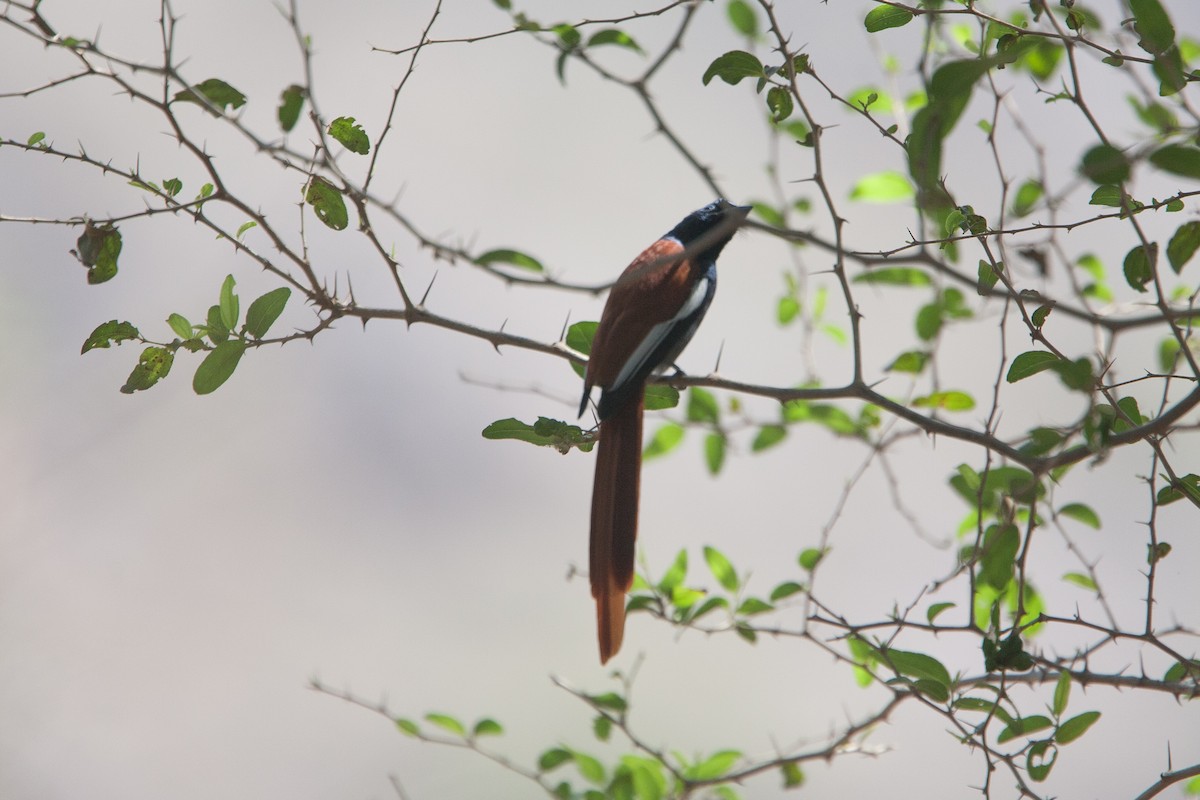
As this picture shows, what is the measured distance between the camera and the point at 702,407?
234 cm

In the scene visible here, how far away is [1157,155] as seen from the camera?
0.72 meters

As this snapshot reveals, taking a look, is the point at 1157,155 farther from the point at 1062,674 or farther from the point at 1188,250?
the point at 1062,674

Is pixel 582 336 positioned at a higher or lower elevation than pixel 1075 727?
higher

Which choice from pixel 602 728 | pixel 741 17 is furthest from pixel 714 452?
pixel 741 17

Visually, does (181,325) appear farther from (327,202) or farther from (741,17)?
(741,17)

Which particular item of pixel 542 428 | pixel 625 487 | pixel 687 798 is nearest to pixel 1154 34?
pixel 542 428

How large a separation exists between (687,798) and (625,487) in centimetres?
70

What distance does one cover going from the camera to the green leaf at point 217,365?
1.51 meters

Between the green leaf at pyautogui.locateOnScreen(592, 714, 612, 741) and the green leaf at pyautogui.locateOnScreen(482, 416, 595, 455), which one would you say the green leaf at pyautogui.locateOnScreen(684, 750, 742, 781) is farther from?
the green leaf at pyautogui.locateOnScreen(482, 416, 595, 455)

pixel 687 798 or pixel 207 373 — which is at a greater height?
pixel 207 373

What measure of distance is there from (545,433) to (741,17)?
1326mm

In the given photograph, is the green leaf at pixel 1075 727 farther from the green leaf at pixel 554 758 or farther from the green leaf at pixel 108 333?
the green leaf at pixel 108 333

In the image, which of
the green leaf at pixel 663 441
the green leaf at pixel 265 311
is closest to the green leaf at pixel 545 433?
the green leaf at pixel 265 311

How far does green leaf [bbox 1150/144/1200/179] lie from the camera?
714 millimetres
